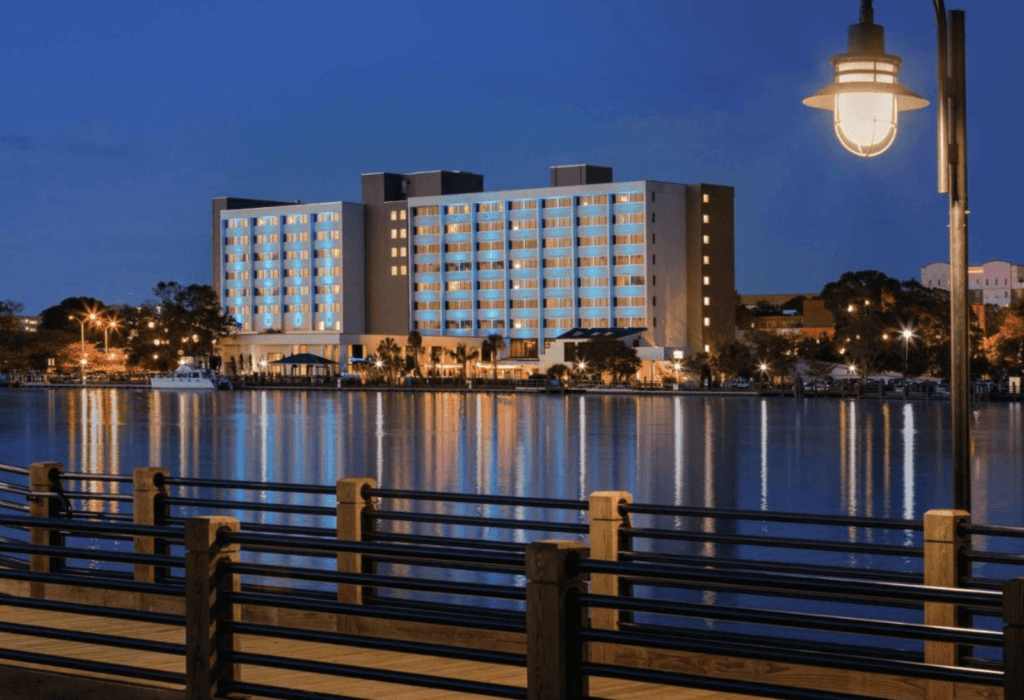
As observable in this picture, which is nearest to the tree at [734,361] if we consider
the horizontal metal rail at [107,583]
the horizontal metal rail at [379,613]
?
the horizontal metal rail at [107,583]

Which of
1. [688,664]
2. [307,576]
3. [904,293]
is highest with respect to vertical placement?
[904,293]

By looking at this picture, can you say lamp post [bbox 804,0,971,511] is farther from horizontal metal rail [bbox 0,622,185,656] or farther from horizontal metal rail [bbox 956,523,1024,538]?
horizontal metal rail [bbox 0,622,185,656]

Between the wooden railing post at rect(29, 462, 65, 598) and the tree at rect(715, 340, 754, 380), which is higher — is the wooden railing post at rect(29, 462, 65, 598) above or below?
below

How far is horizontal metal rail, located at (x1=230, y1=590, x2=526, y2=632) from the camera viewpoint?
Result: 25.3 feet

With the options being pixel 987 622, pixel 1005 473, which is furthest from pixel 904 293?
pixel 987 622

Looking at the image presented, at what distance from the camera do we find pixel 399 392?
652ft

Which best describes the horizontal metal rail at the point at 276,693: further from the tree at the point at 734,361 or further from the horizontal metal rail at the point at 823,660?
the tree at the point at 734,361

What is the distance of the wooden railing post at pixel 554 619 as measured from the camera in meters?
7.16

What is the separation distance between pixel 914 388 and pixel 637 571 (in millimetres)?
159796

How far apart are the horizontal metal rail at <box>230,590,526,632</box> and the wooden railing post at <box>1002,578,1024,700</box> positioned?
2.54 metres

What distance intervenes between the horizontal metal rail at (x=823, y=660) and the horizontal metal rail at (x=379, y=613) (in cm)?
60

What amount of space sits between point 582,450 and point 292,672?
6387 centimetres

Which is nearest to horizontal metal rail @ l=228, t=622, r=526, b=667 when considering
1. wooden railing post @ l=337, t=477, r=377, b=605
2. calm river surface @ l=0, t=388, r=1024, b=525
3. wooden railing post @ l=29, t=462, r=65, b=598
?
wooden railing post @ l=337, t=477, r=377, b=605

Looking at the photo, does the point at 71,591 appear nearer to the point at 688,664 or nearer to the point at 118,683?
the point at 118,683
